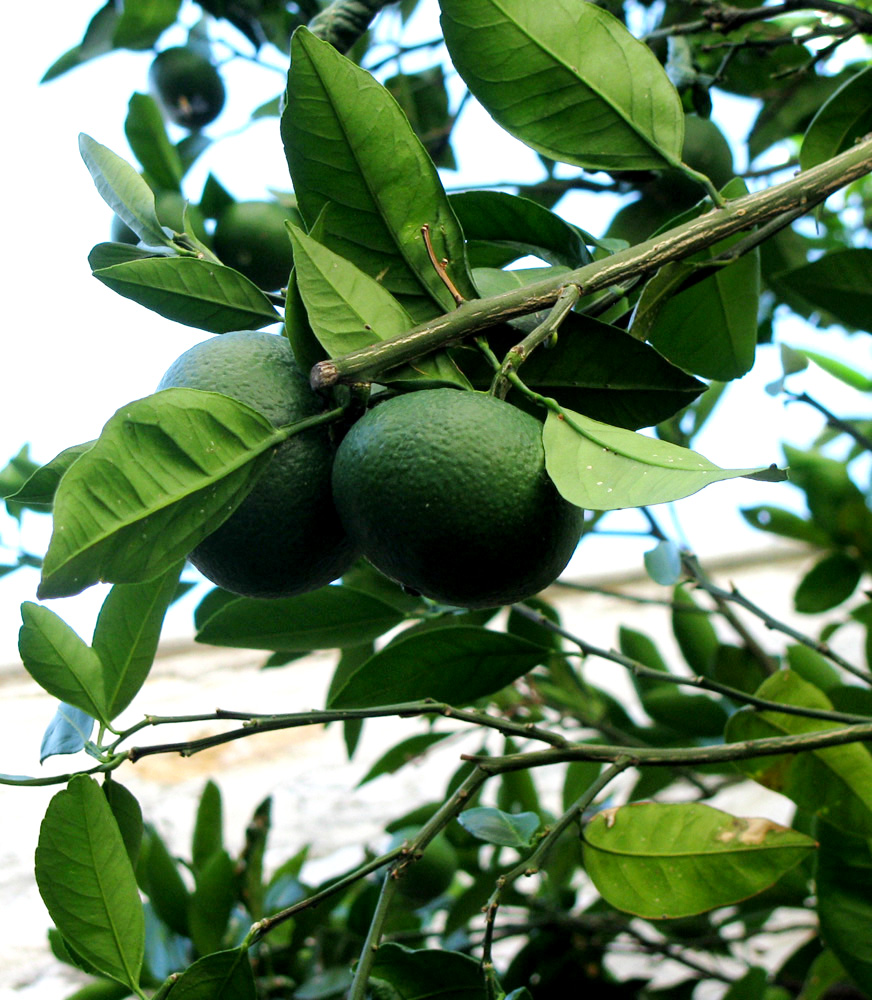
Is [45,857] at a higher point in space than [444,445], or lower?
lower

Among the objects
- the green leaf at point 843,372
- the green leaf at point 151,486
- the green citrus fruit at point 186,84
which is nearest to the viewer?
the green leaf at point 151,486

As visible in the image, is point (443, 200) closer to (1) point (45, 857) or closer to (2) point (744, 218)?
(2) point (744, 218)

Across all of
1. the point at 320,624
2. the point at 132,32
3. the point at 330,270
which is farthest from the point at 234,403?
the point at 132,32

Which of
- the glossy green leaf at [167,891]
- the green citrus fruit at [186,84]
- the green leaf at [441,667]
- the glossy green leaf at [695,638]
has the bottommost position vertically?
the glossy green leaf at [167,891]

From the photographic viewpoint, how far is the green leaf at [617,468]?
1.20ft

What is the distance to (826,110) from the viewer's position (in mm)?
624

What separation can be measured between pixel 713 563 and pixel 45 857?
224 cm

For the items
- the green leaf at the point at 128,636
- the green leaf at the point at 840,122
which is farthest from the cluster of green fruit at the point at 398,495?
the green leaf at the point at 840,122

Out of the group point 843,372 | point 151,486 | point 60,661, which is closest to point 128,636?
point 60,661

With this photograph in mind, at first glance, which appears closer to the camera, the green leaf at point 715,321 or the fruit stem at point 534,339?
the fruit stem at point 534,339

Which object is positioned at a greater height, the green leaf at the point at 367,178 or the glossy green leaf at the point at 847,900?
the green leaf at the point at 367,178

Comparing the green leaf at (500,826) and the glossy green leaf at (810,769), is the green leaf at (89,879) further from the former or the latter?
the glossy green leaf at (810,769)

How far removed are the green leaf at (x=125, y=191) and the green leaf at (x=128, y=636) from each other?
0.21 m

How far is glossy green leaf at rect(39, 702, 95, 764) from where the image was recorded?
22.5 inches
